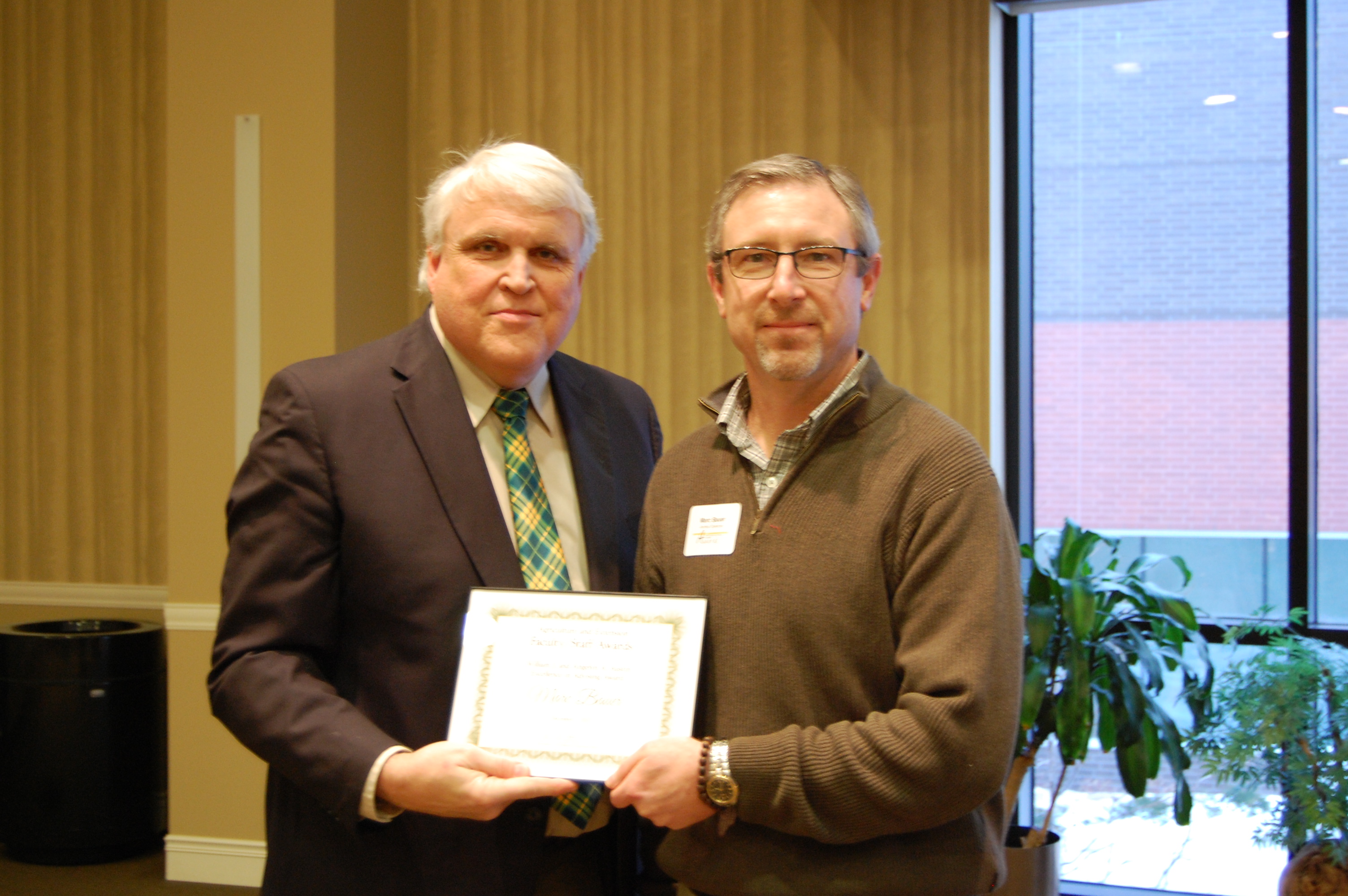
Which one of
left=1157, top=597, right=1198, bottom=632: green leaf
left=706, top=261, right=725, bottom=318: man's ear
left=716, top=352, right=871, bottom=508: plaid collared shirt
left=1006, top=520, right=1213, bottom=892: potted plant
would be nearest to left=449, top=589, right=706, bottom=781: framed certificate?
left=716, top=352, right=871, bottom=508: plaid collared shirt

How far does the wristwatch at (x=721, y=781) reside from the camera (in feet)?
4.77

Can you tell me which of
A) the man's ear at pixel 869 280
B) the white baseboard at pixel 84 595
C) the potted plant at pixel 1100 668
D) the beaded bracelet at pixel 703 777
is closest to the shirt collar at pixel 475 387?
the man's ear at pixel 869 280

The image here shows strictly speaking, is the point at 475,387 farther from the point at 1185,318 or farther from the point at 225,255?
the point at 1185,318

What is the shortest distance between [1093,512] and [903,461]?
9.55 feet

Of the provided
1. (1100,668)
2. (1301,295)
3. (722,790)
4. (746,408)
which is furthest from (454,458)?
(1301,295)

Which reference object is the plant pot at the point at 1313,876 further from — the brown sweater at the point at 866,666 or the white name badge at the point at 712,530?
the white name badge at the point at 712,530

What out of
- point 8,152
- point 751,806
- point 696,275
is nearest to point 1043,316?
point 696,275

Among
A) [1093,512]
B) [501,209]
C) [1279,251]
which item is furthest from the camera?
[1093,512]

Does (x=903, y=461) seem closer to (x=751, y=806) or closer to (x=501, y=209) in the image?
(x=751, y=806)

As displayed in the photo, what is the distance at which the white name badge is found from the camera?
163 cm

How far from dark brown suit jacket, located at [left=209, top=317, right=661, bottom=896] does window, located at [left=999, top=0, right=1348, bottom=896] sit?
2.91m

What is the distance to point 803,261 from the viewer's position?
164 cm

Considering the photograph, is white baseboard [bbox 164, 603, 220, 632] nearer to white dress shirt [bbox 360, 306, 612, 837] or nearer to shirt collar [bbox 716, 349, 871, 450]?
white dress shirt [bbox 360, 306, 612, 837]

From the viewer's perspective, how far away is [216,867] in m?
3.99
